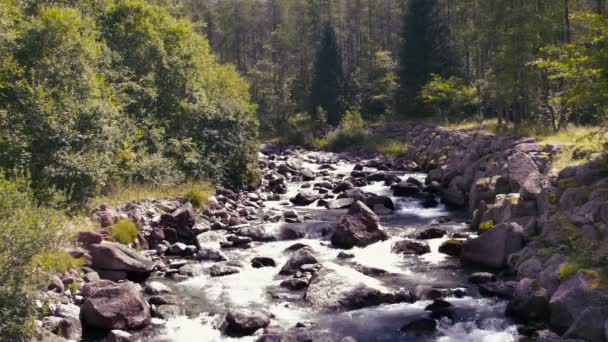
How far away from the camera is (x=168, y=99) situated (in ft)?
92.0

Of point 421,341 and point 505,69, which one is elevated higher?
point 505,69

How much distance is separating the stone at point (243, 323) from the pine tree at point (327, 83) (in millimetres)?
49478

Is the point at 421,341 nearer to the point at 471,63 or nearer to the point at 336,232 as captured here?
the point at 336,232

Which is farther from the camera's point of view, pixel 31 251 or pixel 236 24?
pixel 236 24

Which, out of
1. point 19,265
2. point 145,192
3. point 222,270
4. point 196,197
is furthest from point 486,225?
point 19,265

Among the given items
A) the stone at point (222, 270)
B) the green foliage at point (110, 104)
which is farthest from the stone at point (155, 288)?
the green foliage at point (110, 104)

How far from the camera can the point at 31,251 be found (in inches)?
391

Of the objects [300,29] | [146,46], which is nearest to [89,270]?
[146,46]

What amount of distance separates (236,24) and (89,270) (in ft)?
246

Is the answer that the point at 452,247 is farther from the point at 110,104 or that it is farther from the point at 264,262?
the point at 110,104

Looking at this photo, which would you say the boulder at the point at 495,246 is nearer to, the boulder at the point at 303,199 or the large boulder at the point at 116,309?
the large boulder at the point at 116,309

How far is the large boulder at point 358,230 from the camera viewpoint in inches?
753

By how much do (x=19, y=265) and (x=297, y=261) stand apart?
8376mm

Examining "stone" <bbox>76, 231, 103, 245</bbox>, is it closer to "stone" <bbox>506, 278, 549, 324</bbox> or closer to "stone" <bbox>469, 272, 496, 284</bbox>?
"stone" <bbox>469, 272, 496, 284</bbox>
